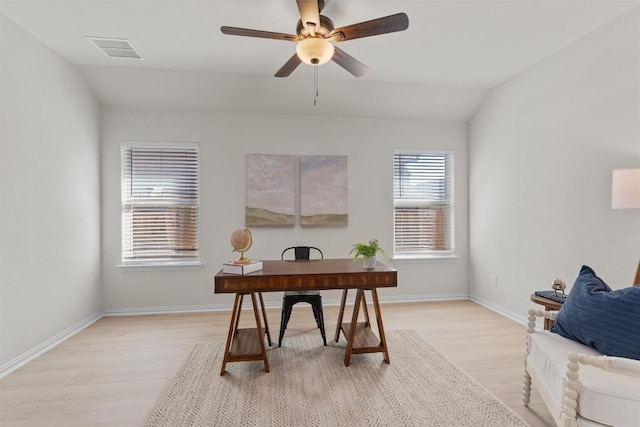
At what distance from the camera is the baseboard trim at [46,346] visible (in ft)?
8.09

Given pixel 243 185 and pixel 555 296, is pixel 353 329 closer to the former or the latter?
pixel 555 296

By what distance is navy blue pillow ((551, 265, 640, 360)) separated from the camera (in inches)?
57.8

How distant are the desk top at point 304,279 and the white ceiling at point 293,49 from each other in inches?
77.9

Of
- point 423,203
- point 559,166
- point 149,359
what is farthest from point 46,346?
point 559,166

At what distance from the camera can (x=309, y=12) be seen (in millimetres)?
1878

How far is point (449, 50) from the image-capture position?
10.2 feet

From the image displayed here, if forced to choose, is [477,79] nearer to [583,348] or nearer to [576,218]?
[576,218]

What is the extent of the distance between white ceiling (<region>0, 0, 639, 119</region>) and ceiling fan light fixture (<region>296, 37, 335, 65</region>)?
1.64 feet

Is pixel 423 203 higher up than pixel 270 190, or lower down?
lower down

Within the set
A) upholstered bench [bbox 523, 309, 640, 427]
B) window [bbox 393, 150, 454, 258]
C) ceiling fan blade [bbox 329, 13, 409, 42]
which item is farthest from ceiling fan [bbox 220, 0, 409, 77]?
window [bbox 393, 150, 454, 258]

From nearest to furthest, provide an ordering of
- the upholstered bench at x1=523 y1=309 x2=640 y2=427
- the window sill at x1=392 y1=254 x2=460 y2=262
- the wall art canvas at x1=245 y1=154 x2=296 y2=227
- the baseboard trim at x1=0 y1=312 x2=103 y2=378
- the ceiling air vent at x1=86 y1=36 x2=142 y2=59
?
the upholstered bench at x1=523 y1=309 x2=640 y2=427 < the baseboard trim at x1=0 y1=312 x2=103 y2=378 < the ceiling air vent at x1=86 y1=36 x2=142 y2=59 < the wall art canvas at x1=245 y1=154 x2=296 y2=227 < the window sill at x1=392 y1=254 x2=460 y2=262

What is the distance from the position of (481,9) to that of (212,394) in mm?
3370

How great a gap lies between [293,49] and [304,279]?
2.20m

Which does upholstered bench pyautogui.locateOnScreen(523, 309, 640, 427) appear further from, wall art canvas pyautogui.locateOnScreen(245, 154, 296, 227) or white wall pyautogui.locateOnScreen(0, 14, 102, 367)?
white wall pyautogui.locateOnScreen(0, 14, 102, 367)
